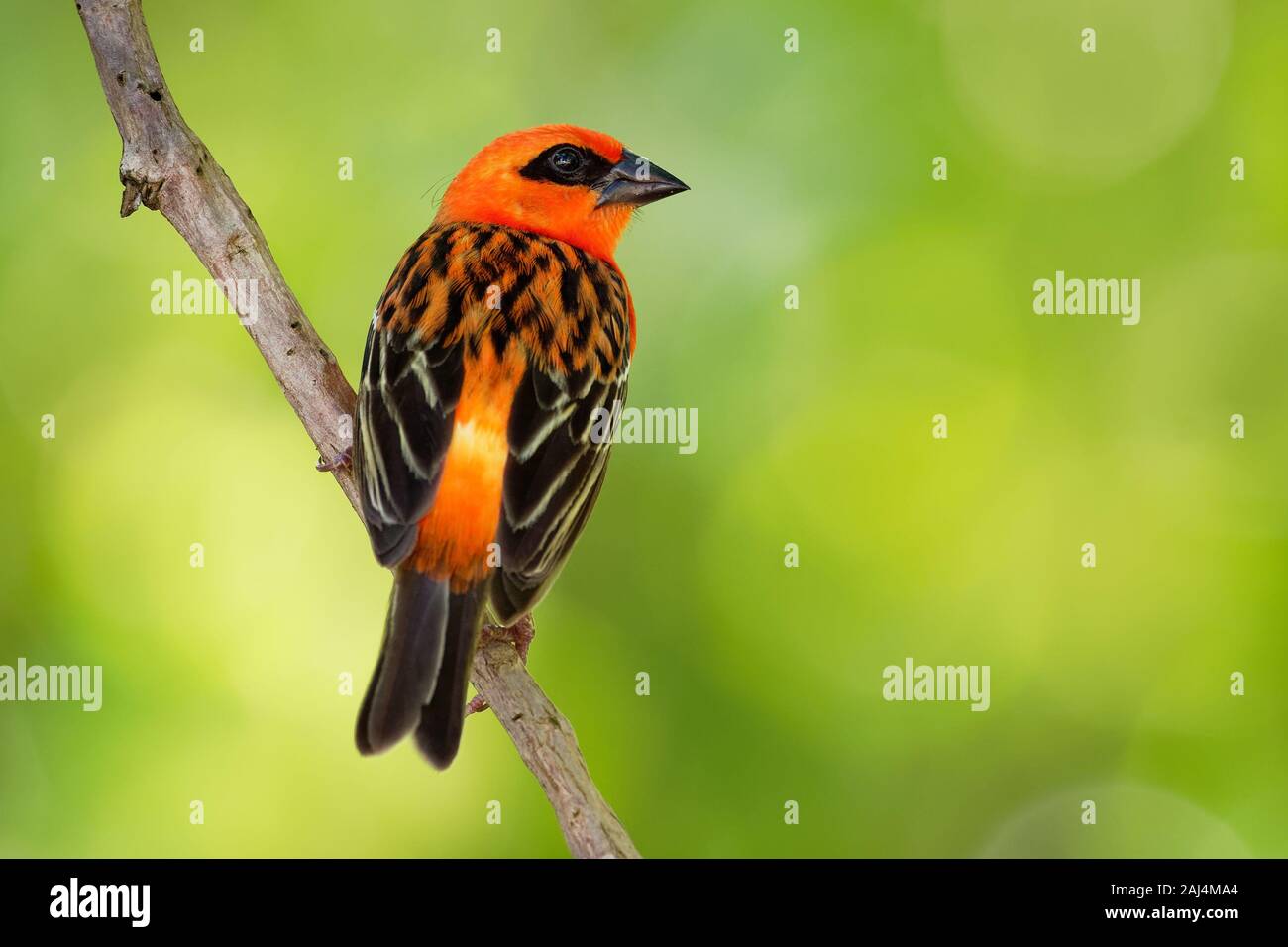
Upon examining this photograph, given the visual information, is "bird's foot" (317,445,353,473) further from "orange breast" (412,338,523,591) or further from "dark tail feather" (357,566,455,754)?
"dark tail feather" (357,566,455,754)

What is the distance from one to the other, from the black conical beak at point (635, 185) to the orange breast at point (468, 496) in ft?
5.41

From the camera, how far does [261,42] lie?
7121mm

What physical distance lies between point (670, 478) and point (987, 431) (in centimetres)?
172

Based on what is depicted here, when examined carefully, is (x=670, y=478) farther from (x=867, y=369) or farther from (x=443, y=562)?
(x=443, y=562)

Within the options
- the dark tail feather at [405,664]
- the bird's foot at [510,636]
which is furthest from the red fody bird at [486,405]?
the bird's foot at [510,636]

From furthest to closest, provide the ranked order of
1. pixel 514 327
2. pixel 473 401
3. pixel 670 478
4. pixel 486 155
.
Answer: pixel 670 478, pixel 486 155, pixel 514 327, pixel 473 401

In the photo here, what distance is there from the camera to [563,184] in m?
5.84

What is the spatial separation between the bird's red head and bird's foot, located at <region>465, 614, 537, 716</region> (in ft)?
6.48

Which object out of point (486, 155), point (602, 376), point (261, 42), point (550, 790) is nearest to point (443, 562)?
point (550, 790)

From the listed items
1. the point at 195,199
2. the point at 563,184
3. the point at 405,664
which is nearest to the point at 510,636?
the point at 405,664

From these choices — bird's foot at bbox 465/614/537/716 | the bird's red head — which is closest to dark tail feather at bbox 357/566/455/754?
bird's foot at bbox 465/614/537/716

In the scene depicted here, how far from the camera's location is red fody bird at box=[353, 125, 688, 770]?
4.16 meters

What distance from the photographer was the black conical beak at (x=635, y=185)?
231 inches

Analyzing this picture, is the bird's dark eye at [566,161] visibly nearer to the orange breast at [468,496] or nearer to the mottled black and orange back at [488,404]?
the mottled black and orange back at [488,404]
